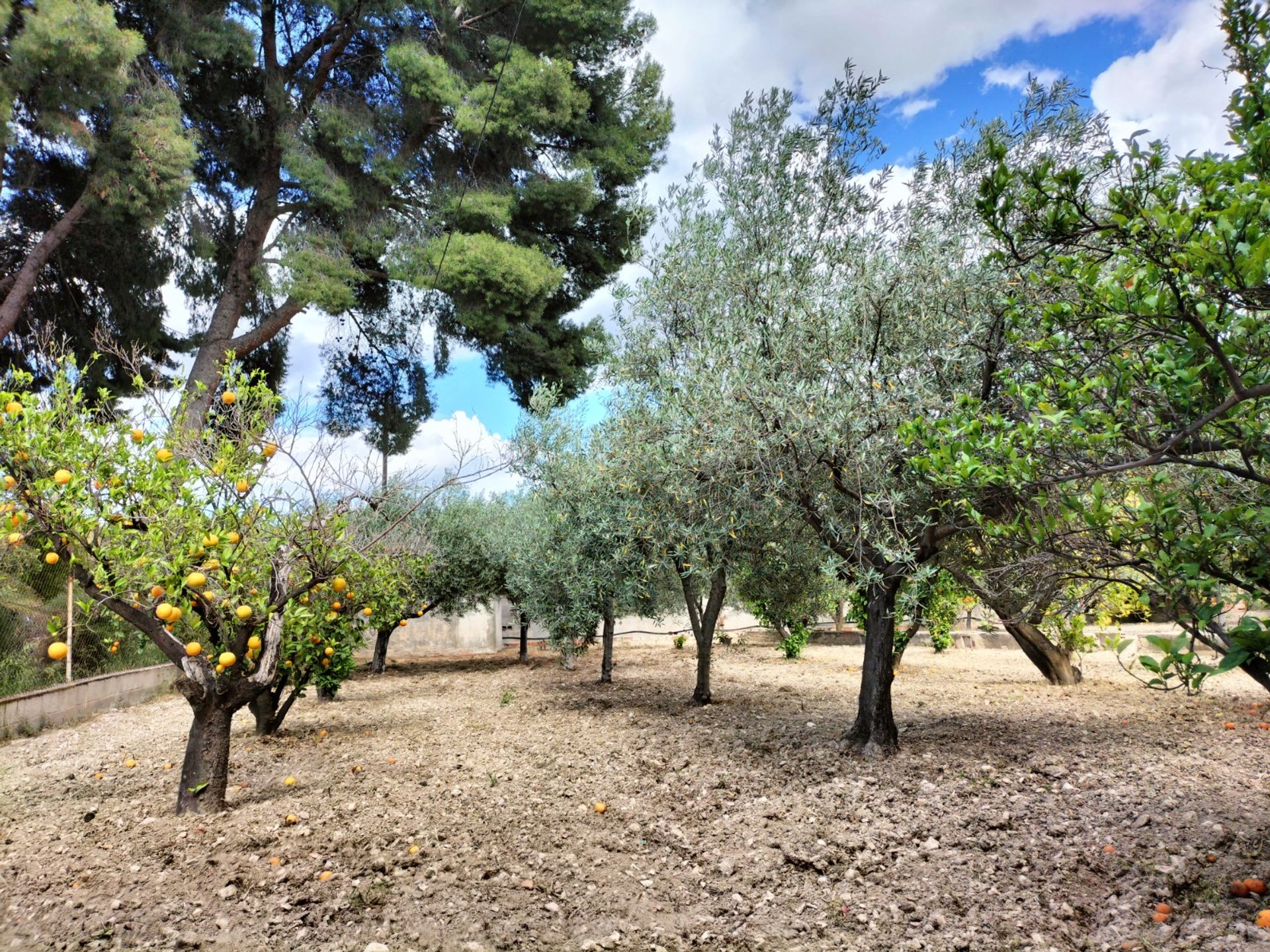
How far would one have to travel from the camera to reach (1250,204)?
222 cm

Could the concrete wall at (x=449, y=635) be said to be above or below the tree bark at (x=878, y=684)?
below

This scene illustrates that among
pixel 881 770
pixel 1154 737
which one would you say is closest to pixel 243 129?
pixel 881 770

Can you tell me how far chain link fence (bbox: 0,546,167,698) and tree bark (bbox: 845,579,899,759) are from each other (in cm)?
798

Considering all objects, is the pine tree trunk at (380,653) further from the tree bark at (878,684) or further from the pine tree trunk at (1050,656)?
the pine tree trunk at (1050,656)

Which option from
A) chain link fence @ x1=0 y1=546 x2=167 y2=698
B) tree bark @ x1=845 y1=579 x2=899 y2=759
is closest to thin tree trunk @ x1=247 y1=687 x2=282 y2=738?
chain link fence @ x1=0 y1=546 x2=167 y2=698

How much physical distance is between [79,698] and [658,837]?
8360 millimetres

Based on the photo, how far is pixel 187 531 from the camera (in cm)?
461

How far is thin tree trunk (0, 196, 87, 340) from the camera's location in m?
12.0

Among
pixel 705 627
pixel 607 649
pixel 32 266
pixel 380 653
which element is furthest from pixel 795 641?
pixel 32 266

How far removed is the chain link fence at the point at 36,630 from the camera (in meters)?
8.51

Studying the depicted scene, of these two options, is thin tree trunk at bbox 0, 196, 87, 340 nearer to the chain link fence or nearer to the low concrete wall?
the chain link fence

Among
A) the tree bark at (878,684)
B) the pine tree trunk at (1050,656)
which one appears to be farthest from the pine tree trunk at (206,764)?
the pine tree trunk at (1050,656)

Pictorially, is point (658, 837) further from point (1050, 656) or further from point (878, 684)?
point (1050, 656)

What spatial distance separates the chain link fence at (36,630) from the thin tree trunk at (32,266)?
5330mm
